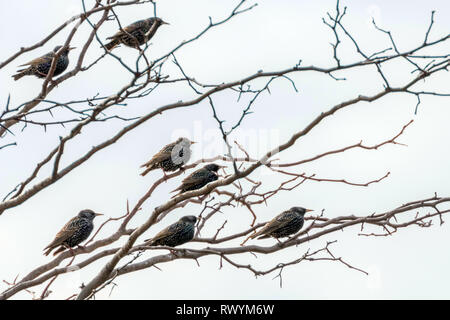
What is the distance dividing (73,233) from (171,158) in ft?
5.56

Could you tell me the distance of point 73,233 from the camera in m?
9.38

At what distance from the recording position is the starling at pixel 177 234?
9016 millimetres

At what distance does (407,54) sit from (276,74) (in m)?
1.09

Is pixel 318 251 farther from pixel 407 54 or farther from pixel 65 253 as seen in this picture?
pixel 65 253

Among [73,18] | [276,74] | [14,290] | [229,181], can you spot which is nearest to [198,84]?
[276,74]

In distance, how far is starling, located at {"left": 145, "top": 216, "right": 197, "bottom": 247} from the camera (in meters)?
9.02

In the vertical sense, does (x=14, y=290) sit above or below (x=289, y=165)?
below

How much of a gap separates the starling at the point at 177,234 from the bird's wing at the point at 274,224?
77cm

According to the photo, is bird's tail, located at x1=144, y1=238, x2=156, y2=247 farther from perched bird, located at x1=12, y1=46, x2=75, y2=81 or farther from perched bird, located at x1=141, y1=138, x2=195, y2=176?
perched bird, located at x1=12, y1=46, x2=75, y2=81

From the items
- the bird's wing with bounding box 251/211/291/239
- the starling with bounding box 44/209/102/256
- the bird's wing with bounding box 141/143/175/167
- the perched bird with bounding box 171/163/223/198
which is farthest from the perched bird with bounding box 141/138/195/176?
the bird's wing with bounding box 251/211/291/239

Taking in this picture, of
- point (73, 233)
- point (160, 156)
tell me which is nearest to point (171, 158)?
point (160, 156)

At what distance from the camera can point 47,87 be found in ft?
26.9

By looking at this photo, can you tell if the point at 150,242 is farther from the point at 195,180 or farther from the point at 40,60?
the point at 40,60
